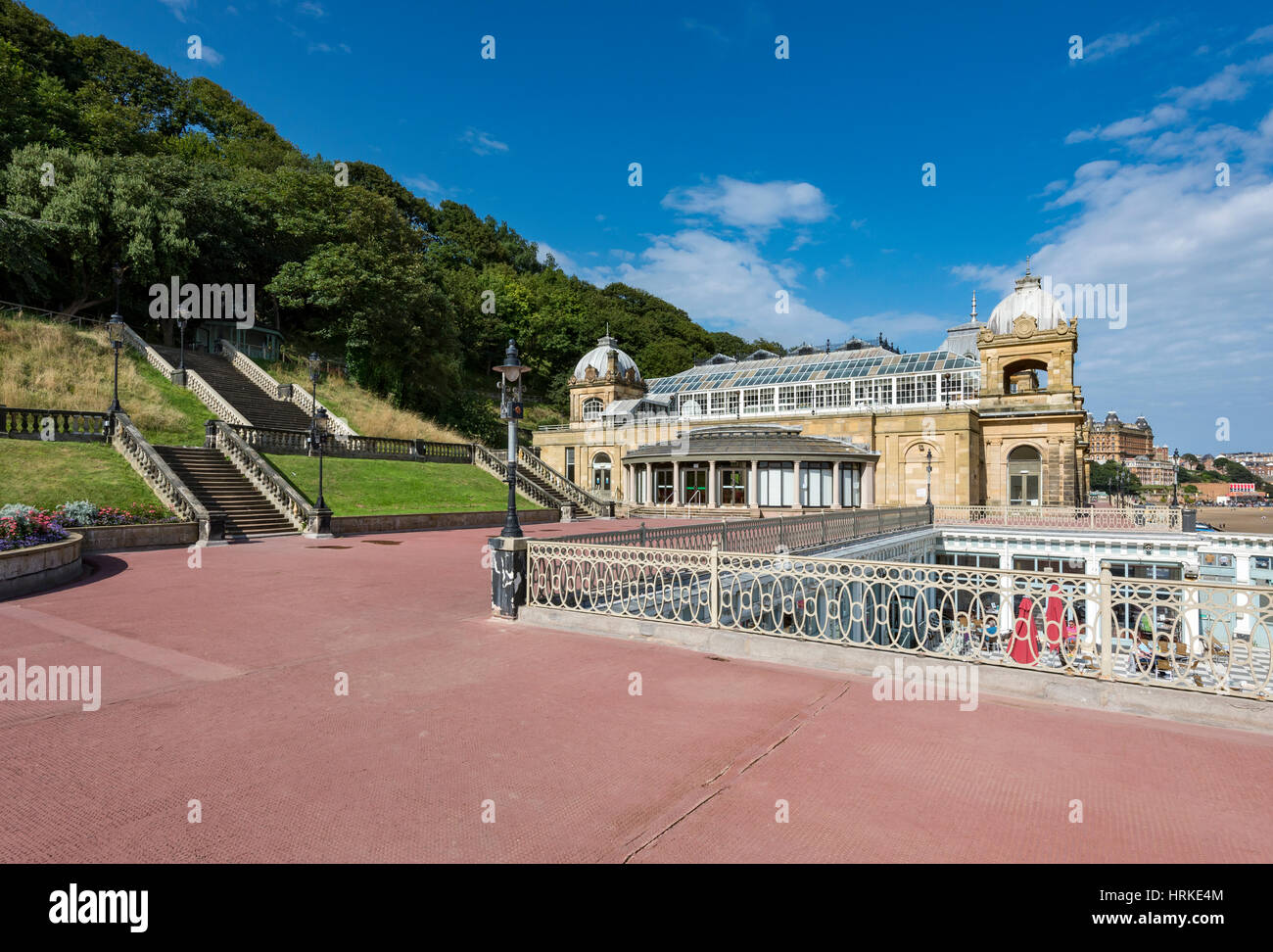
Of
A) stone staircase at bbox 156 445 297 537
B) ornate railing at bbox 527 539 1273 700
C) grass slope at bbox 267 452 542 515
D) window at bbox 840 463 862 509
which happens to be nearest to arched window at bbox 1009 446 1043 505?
window at bbox 840 463 862 509

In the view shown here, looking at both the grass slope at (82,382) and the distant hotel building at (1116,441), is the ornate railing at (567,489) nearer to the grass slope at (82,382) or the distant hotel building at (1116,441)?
the grass slope at (82,382)

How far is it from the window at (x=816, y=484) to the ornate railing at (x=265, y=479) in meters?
23.4

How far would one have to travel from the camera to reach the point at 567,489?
3406 cm

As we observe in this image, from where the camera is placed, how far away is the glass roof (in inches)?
1663

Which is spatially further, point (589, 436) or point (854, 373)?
point (589, 436)

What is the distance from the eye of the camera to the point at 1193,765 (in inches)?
183

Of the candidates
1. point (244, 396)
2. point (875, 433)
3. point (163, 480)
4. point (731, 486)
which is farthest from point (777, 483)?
point (244, 396)

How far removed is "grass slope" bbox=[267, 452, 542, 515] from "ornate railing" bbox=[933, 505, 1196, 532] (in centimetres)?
2152

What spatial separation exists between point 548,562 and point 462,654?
234cm

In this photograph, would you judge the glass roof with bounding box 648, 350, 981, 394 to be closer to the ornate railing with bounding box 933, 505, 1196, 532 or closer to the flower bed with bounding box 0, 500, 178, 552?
the ornate railing with bounding box 933, 505, 1196, 532

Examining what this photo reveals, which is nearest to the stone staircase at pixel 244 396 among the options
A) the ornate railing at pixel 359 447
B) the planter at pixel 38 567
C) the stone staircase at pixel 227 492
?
the ornate railing at pixel 359 447

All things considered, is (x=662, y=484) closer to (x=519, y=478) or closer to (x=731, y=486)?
(x=731, y=486)
